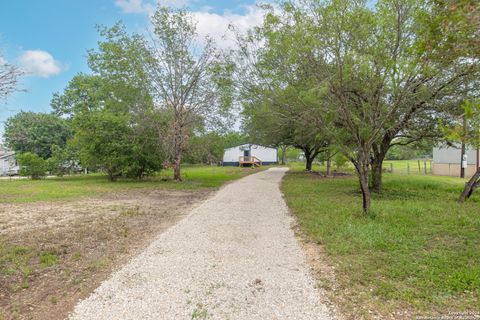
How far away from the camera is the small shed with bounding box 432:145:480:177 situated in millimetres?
21406

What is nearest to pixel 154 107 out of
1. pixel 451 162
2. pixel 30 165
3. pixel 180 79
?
pixel 180 79

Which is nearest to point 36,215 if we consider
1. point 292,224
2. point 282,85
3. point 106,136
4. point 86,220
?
point 86,220

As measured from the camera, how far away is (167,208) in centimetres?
870

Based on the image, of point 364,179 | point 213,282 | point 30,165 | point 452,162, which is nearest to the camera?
point 213,282

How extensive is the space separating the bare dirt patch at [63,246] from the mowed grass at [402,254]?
10.4 feet

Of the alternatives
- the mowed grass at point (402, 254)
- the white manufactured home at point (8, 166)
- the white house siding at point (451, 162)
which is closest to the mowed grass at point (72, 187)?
the mowed grass at point (402, 254)

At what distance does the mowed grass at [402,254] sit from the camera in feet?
9.53

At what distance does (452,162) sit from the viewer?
74.7ft

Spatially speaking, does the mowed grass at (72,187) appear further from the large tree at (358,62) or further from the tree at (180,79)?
the large tree at (358,62)

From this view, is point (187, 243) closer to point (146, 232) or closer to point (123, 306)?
point (146, 232)

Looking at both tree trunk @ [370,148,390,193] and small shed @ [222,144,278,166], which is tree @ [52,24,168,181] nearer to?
tree trunk @ [370,148,390,193]

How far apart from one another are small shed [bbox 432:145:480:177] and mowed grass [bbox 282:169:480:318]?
1765 centimetres

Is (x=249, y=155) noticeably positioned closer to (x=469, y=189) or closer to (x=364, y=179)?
(x=469, y=189)

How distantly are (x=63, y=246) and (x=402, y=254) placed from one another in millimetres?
5656
